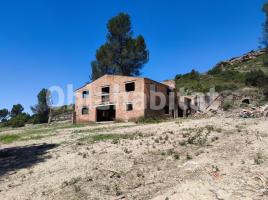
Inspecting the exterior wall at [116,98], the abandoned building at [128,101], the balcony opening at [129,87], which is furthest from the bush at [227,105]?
the balcony opening at [129,87]

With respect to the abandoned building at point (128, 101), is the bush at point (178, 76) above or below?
above

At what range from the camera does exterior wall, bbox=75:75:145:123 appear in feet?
131

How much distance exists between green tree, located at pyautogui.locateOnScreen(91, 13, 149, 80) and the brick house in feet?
34.8

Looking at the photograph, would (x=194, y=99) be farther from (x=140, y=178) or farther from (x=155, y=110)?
(x=140, y=178)

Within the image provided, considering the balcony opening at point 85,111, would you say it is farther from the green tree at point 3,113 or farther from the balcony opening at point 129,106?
the green tree at point 3,113

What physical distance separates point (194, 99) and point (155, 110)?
37.6 feet

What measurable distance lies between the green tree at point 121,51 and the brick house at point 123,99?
34.8ft

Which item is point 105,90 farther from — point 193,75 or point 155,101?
point 193,75

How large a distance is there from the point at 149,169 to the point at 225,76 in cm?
5973

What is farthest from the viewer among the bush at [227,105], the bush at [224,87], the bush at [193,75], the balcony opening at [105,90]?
the bush at [193,75]

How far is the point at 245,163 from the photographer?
12.1m

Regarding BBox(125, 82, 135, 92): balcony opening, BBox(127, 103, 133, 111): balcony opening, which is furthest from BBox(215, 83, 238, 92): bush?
BBox(127, 103, 133, 111): balcony opening

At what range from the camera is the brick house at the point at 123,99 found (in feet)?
131

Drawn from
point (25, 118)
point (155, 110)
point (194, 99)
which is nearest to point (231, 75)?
point (194, 99)
